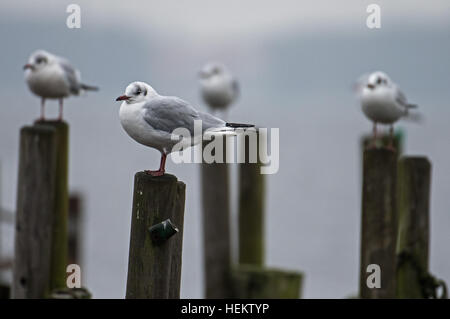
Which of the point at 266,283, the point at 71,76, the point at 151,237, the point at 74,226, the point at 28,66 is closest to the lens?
the point at 151,237

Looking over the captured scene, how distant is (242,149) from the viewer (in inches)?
313

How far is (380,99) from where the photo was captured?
6.66m

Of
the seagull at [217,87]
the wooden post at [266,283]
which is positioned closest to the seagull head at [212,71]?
the seagull at [217,87]

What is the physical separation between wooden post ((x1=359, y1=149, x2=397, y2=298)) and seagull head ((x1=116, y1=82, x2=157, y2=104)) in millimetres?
1826

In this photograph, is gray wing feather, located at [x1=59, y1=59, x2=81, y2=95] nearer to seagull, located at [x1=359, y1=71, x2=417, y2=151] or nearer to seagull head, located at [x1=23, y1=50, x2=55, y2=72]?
seagull head, located at [x1=23, y1=50, x2=55, y2=72]

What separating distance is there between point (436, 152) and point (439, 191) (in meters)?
5.72

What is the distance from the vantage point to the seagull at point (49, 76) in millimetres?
6871

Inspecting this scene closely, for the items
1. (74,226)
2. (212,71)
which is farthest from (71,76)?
(74,226)

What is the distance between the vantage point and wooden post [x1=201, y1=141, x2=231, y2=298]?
775 centimetres

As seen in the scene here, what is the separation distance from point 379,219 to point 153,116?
2.00 metres

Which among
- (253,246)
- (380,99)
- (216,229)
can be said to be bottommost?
(253,246)

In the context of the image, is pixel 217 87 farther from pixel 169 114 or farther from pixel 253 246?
pixel 169 114
